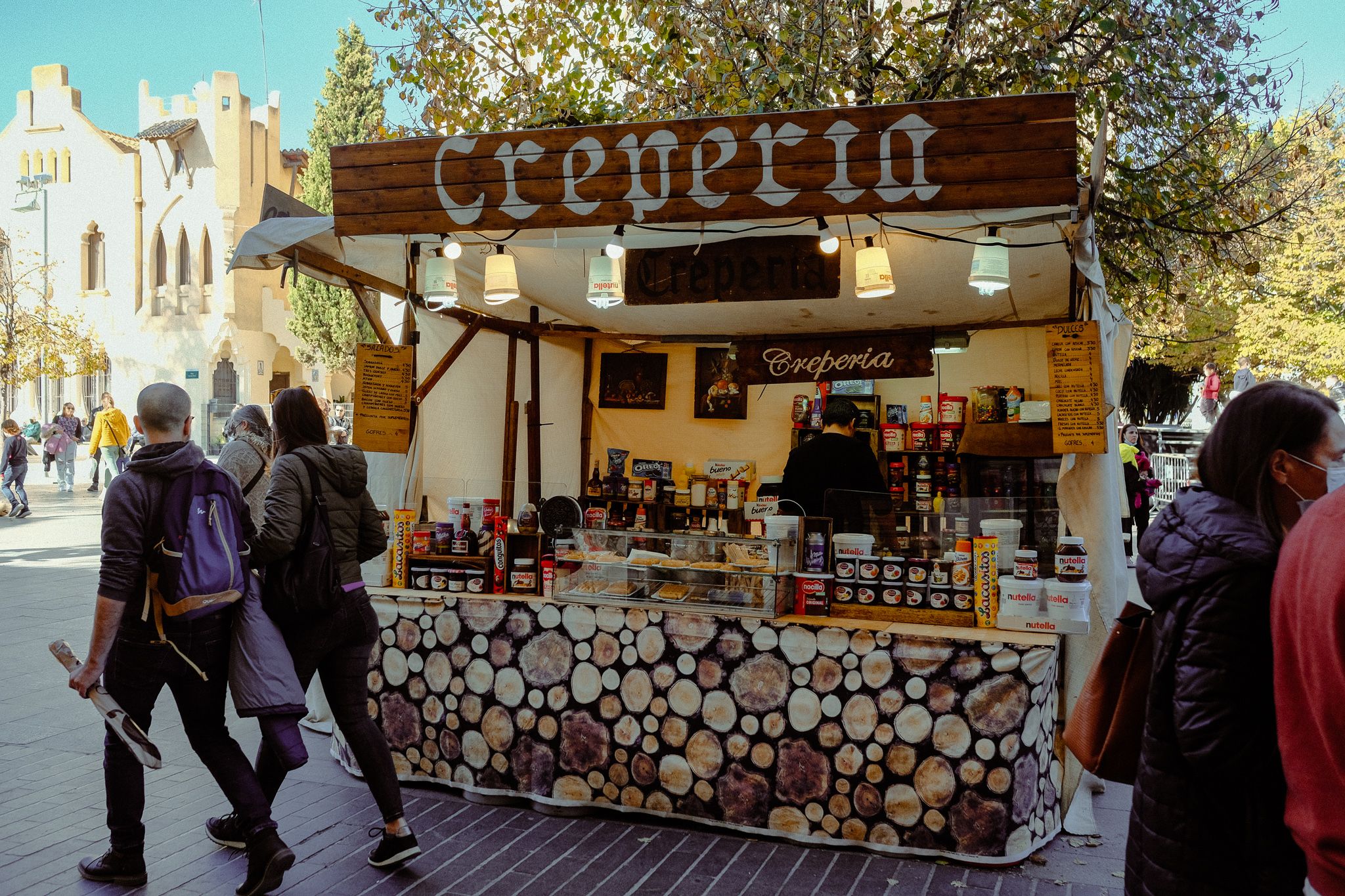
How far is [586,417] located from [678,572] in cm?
399

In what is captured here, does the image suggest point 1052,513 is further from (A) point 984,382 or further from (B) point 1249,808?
(B) point 1249,808

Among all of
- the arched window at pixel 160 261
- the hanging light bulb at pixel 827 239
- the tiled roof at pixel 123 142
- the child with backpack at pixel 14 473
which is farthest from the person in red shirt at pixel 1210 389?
the tiled roof at pixel 123 142

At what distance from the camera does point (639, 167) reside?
4422 mm

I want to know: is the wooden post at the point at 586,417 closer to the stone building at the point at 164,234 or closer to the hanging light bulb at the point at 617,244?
the hanging light bulb at the point at 617,244

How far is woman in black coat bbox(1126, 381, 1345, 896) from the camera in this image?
6.24 ft

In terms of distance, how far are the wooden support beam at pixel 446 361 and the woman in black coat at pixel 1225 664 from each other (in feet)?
14.8

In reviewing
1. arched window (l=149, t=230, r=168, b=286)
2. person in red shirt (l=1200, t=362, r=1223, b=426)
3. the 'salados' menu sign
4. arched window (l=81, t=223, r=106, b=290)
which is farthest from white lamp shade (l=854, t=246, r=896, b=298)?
arched window (l=81, t=223, r=106, b=290)

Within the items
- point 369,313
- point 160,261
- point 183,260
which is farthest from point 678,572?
point 160,261

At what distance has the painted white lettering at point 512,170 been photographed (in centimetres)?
457

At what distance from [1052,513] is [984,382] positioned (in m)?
2.47

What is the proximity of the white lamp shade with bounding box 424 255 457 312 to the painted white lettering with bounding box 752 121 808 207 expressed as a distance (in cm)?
203

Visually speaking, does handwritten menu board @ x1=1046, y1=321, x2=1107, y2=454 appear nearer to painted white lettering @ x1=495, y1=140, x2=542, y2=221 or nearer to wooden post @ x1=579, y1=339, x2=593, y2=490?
painted white lettering @ x1=495, y1=140, x2=542, y2=221

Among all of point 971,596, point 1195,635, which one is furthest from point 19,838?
point 1195,635

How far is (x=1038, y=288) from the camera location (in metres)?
6.17
